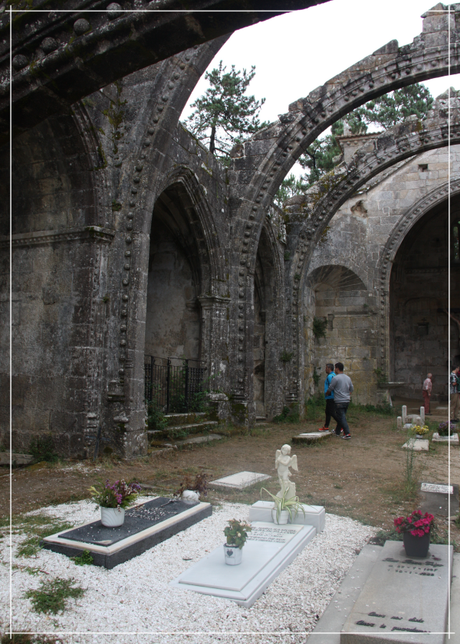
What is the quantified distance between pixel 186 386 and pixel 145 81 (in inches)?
206

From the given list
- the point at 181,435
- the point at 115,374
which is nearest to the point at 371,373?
the point at 181,435

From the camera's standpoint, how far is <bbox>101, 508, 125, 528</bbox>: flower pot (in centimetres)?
389

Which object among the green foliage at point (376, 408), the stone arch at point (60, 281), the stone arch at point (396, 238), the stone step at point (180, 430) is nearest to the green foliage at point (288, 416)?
the stone step at point (180, 430)

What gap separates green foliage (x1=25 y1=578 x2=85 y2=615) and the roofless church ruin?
3.22 metres

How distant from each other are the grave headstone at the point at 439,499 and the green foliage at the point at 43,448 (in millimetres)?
4542

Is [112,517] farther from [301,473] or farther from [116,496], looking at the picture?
[301,473]

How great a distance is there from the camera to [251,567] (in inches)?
132

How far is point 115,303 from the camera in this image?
7332 mm

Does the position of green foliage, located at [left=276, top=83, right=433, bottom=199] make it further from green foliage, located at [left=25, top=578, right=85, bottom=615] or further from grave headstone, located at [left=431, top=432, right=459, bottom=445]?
green foliage, located at [left=25, top=578, right=85, bottom=615]

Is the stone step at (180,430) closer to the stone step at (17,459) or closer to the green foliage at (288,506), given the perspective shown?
the stone step at (17,459)

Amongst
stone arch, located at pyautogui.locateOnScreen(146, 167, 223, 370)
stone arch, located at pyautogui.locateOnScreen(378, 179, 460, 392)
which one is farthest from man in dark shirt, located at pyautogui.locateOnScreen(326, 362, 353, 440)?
stone arch, located at pyautogui.locateOnScreen(378, 179, 460, 392)

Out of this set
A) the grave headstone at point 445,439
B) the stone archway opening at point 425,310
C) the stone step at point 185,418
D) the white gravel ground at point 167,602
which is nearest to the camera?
the white gravel ground at point 167,602

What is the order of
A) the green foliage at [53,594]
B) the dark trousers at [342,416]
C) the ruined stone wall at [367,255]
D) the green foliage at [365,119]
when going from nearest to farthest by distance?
the green foliage at [53,594], the dark trousers at [342,416], the ruined stone wall at [367,255], the green foliage at [365,119]

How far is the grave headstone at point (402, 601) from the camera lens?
240 centimetres
